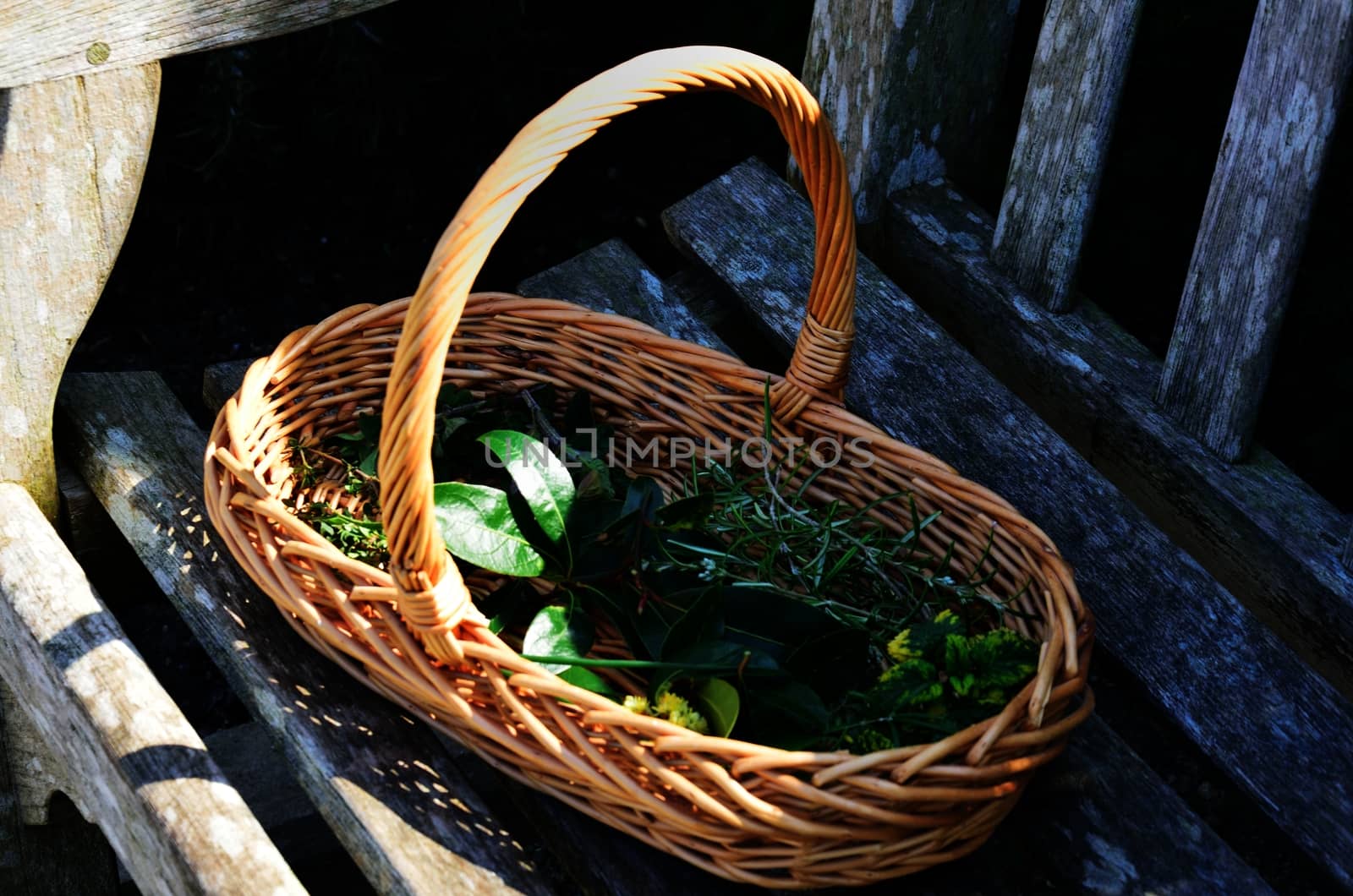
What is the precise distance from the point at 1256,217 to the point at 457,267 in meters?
0.94

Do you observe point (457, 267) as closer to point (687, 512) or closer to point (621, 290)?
point (687, 512)

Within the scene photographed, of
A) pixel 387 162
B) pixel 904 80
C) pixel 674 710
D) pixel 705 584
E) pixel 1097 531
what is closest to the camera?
pixel 674 710

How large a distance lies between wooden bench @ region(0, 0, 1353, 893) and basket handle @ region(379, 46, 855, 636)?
28cm

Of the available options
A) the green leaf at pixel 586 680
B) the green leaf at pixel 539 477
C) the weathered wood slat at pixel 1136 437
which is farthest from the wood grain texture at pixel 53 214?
the weathered wood slat at pixel 1136 437

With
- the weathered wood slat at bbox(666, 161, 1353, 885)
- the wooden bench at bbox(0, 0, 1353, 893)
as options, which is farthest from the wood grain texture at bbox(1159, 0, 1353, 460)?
the weathered wood slat at bbox(666, 161, 1353, 885)

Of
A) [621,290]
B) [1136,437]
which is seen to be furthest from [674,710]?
[621,290]

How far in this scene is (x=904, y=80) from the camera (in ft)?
6.10

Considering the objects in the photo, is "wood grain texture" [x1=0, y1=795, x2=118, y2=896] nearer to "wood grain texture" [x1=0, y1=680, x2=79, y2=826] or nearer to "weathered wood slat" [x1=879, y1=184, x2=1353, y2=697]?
"wood grain texture" [x1=0, y1=680, x2=79, y2=826]

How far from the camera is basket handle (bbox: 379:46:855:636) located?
1079 millimetres

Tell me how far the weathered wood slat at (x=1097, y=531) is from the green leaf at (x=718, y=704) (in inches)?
21.0

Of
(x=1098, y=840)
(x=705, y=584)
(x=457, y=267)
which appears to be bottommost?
(x=1098, y=840)

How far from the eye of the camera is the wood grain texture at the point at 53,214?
4.74 ft

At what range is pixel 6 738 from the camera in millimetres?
1912

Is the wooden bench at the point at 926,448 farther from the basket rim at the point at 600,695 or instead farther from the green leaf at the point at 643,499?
the green leaf at the point at 643,499
